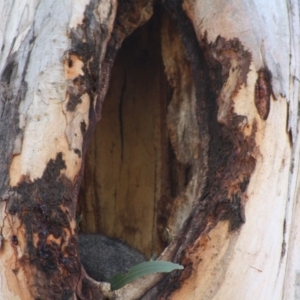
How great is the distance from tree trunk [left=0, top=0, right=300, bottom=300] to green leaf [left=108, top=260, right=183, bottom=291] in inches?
1.0

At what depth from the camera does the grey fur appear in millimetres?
2129

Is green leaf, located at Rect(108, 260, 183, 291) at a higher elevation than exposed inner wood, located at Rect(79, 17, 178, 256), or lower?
lower

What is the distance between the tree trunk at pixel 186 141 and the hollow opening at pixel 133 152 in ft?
0.65

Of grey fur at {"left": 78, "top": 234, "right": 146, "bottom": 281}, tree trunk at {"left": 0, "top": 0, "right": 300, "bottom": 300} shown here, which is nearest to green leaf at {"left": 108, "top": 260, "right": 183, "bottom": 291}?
tree trunk at {"left": 0, "top": 0, "right": 300, "bottom": 300}

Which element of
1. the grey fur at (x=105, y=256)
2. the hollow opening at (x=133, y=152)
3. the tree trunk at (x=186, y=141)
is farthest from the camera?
the hollow opening at (x=133, y=152)

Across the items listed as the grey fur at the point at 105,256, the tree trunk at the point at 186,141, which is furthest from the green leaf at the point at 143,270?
the grey fur at the point at 105,256

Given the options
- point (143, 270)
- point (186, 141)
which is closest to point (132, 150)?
point (186, 141)

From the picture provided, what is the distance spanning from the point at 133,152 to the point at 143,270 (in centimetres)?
79

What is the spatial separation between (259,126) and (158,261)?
1.60ft

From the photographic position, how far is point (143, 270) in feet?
5.52

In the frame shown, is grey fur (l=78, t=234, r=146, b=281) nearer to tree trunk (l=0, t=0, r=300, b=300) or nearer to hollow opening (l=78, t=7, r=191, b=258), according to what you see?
hollow opening (l=78, t=7, r=191, b=258)

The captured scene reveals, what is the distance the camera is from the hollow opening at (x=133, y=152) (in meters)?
2.34

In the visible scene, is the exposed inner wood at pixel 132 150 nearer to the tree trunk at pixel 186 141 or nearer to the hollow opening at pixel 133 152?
the hollow opening at pixel 133 152

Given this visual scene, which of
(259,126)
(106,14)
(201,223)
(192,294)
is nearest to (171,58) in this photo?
(106,14)
